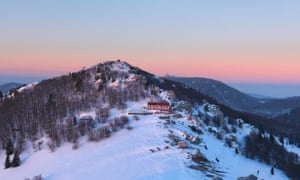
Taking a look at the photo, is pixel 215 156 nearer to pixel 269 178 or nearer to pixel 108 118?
pixel 269 178

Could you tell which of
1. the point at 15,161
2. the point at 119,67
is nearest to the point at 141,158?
the point at 15,161

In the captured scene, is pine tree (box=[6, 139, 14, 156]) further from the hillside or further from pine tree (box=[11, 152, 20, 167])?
pine tree (box=[11, 152, 20, 167])

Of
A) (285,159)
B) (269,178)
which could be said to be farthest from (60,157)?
(285,159)

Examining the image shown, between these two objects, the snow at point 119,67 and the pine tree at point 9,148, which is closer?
the pine tree at point 9,148

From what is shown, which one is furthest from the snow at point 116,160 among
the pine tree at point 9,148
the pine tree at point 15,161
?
the pine tree at point 9,148

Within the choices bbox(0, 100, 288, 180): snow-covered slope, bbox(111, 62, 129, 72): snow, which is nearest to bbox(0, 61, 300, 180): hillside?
bbox(0, 100, 288, 180): snow-covered slope

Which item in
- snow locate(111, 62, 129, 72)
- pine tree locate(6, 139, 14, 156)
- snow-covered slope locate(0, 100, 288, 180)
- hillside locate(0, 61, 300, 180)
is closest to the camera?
snow-covered slope locate(0, 100, 288, 180)

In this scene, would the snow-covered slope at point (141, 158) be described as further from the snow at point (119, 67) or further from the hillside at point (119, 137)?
the snow at point (119, 67)
